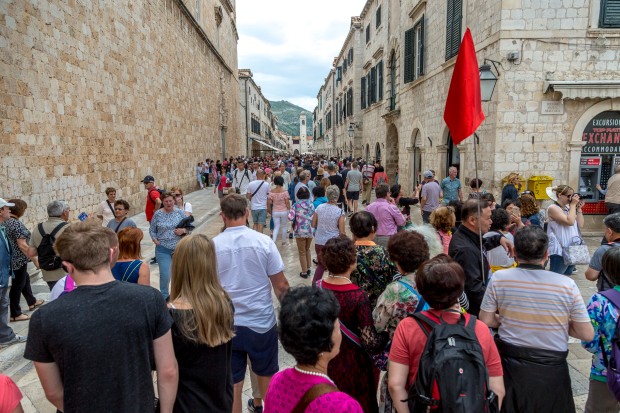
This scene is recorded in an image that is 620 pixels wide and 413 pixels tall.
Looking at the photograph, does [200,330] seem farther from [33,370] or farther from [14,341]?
[14,341]

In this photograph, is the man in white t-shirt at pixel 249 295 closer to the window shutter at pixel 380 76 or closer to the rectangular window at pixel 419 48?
the rectangular window at pixel 419 48

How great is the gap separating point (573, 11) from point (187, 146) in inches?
632

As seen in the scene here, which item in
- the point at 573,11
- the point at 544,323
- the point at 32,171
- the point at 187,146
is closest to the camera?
the point at 544,323

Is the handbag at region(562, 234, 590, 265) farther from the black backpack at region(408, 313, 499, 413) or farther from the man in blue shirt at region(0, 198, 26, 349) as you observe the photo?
the man in blue shirt at region(0, 198, 26, 349)

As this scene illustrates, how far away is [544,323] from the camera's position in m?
2.29

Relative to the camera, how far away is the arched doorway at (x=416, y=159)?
1558 centimetres

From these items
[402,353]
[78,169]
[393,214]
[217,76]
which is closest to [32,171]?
[78,169]

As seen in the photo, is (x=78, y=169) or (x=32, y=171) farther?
(x=78, y=169)

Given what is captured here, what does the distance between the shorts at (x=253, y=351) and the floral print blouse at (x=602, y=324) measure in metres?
2.08

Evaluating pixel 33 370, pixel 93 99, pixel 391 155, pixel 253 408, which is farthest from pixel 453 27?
pixel 33 370

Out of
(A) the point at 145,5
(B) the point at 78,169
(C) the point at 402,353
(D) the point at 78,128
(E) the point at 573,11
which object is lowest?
(C) the point at 402,353

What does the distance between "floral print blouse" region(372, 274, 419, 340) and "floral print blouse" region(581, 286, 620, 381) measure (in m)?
1.12

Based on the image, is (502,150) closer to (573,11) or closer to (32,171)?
(573,11)

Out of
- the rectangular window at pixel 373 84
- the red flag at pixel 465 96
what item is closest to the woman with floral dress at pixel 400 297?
the red flag at pixel 465 96
